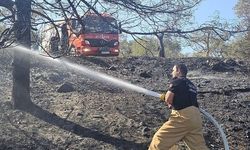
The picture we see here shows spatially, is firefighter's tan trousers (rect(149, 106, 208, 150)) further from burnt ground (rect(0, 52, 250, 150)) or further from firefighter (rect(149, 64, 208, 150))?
burnt ground (rect(0, 52, 250, 150))

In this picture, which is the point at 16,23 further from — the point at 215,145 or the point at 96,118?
the point at 215,145

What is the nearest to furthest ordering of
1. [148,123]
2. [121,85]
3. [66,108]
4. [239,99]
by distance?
[148,123] < [66,108] < [239,99] < [121,85]

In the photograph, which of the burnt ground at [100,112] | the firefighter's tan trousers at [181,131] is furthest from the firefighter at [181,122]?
the burnt ground at [100,112]

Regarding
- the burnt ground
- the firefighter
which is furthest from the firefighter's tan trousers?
the burnt ground

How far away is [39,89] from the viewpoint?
10125 millimetres

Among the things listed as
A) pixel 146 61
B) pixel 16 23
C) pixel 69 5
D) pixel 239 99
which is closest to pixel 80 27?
pixel 69 5

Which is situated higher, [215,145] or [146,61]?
[146,61]

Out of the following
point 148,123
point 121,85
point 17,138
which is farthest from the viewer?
point 121,85

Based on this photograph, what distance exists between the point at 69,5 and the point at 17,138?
2417 millimetres

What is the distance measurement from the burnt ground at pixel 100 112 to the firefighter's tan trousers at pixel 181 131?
0.99m

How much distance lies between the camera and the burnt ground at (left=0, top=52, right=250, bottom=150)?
779cm

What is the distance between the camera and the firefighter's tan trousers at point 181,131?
665 centimetres

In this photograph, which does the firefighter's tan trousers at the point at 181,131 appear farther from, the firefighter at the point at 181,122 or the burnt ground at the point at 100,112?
the burnt ground at the point at 100,112

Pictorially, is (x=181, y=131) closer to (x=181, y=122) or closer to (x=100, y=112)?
(x=181, y=122)
